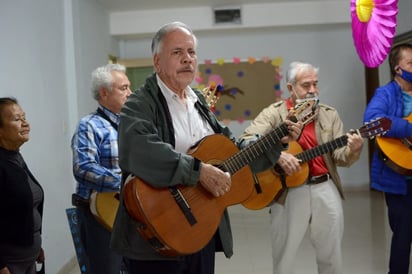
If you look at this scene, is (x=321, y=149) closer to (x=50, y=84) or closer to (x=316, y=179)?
(x=316, y=179)

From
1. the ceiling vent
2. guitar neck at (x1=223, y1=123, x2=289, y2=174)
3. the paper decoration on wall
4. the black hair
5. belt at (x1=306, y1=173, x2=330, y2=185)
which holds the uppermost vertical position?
the ceiling vent

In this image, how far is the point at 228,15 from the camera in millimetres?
6000

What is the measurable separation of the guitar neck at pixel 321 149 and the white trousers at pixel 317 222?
0.57 feet

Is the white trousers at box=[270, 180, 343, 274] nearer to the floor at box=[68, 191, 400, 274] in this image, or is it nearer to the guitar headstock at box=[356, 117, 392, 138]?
the guitar headstock at box=[356, 117, 392, 138]

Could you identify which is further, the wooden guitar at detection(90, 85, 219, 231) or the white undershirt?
the wooden guitar at detection(90, 85, 219, 231)

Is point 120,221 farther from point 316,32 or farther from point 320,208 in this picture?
point 316,32

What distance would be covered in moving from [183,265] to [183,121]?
50cm

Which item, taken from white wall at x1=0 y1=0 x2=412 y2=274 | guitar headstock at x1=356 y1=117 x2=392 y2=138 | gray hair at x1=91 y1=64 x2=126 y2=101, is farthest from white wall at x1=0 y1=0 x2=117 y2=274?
guitar headstock at x1=356 y1=117 x2=392 y2=138

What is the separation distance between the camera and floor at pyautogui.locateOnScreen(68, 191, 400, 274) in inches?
133

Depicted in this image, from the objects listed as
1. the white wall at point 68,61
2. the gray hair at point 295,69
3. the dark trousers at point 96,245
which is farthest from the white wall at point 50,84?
the gray hair at point 295,69

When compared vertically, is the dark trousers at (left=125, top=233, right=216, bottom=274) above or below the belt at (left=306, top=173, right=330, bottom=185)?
below

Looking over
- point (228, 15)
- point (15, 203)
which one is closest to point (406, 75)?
point (15, 203)

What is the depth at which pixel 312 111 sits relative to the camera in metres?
2.05

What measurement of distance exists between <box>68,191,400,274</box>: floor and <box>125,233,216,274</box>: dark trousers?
6.29ft
